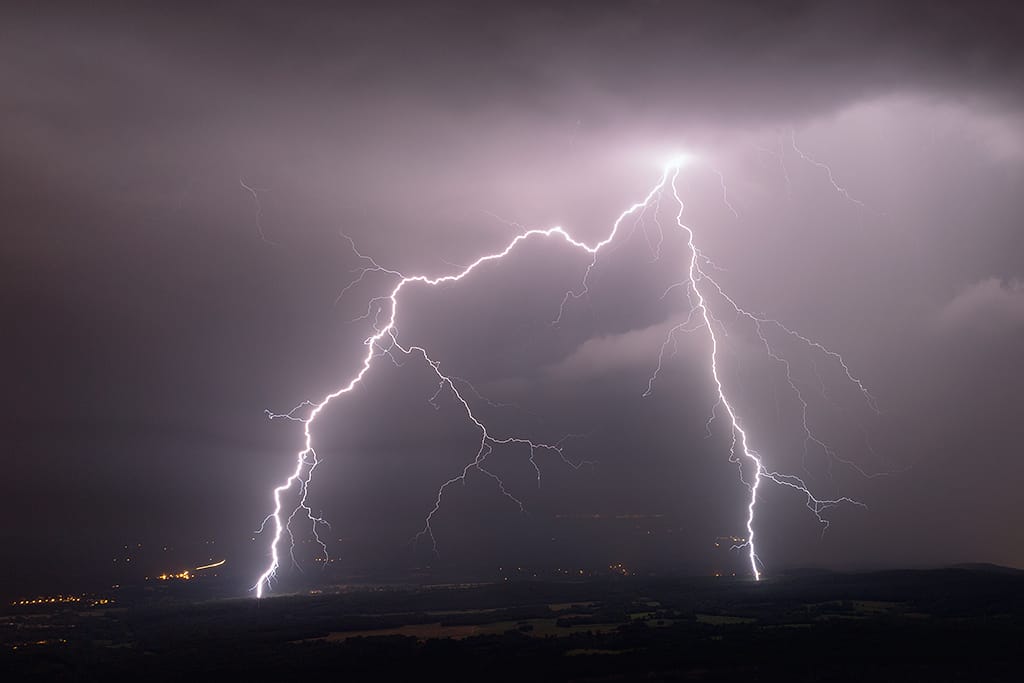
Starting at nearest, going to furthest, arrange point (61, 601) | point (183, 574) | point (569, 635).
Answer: point (569, 635), point (61, 601), point (183, 574)

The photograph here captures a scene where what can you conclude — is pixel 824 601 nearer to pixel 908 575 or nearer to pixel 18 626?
pixel 908 575

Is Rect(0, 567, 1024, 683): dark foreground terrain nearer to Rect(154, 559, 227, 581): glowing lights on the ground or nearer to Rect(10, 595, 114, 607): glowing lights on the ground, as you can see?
Rect(10, 595, 114, 607): glowing lights on the ground

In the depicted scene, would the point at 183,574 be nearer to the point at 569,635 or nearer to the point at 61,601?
the point at 61,601

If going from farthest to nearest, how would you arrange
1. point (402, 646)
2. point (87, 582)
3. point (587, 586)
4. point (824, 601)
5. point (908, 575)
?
1. point (87, 582)
2. point (587, 586)
3. point (908, 575)
4. point (824, 601)
5. point (402, 646)

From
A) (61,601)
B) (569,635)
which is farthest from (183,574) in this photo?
(569,635)

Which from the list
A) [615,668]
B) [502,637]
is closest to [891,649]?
[615,668]

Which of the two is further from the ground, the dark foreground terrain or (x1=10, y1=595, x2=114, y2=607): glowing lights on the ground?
(x1=10, y1=595, x2=114, y2=607): glowing lights on the ground

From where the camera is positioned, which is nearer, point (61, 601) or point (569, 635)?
point (569, 635)

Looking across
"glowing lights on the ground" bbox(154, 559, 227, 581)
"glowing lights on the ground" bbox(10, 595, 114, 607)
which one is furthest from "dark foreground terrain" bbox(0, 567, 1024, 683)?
"glowing lights on the ground" bbox(154, 559, 227, 581)
